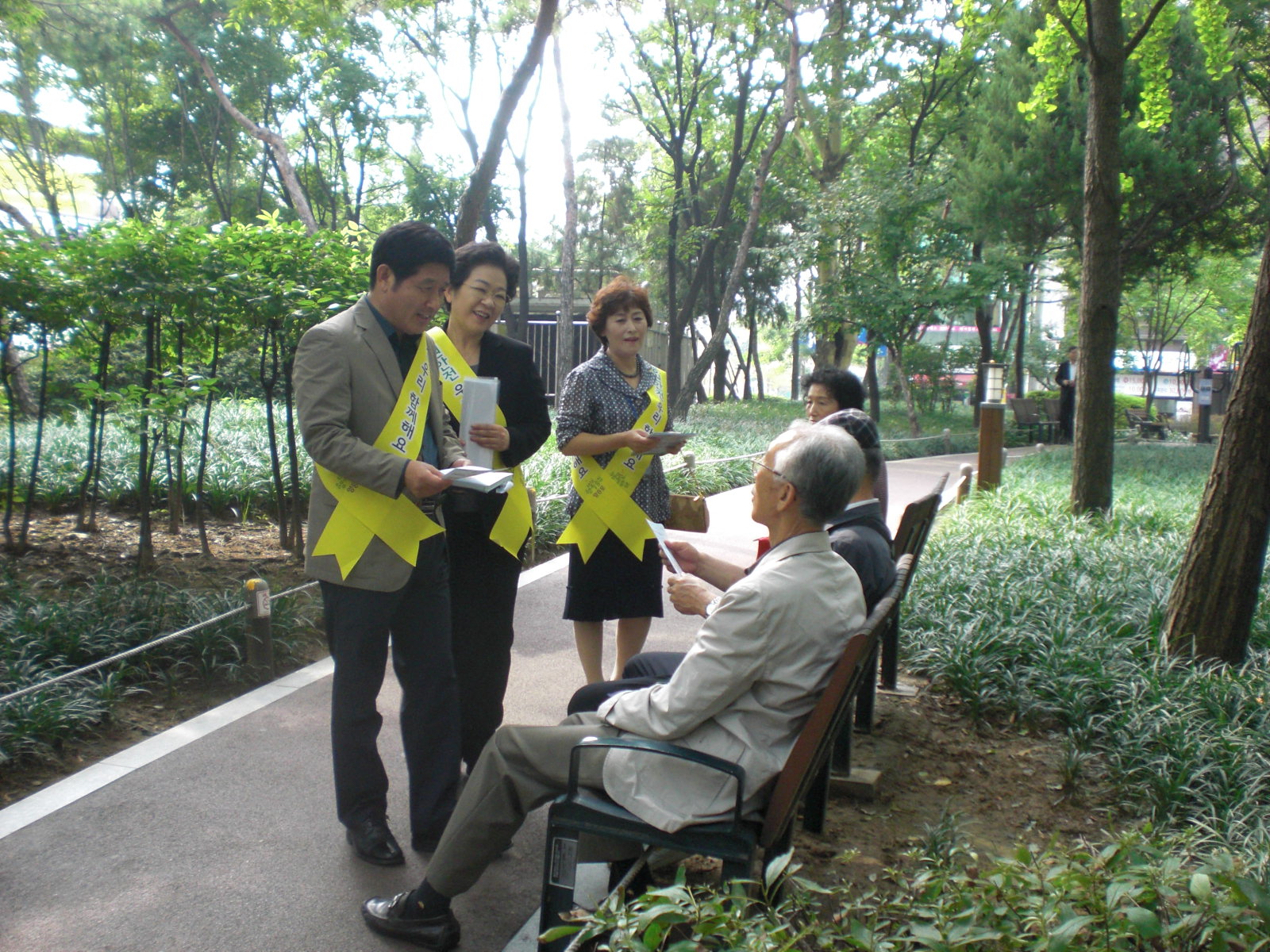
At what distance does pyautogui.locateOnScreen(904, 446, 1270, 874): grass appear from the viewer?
11.9 feet

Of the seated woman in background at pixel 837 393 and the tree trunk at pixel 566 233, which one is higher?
the tree trunk at pixel 566 233

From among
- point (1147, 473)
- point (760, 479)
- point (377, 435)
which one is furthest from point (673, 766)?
point (1147, 473)

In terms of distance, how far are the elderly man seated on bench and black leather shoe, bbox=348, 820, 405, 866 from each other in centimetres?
61

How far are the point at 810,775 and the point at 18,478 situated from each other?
7.93 m

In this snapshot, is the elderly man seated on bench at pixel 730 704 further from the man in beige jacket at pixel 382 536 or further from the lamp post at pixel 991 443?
the lamp post at pixel 991 443

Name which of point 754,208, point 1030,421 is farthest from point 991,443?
point 1030,421

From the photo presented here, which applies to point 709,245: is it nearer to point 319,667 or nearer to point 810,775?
point 319,667

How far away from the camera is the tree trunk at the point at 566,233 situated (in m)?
20.8

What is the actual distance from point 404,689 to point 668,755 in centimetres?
127

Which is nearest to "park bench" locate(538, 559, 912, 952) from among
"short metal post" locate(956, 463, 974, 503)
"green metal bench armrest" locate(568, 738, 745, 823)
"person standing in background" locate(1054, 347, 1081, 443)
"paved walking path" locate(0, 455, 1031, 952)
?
"green metal bench armrest" locate(568, 738, 745, 823)

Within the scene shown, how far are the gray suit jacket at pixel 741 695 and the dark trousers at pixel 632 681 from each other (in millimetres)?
473

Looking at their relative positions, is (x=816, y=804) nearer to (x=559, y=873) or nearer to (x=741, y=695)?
(x=741, y=695)

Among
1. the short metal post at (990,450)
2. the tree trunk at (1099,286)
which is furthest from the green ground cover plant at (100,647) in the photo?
the short metal post at (990,450)

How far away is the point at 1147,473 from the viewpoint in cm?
1391
